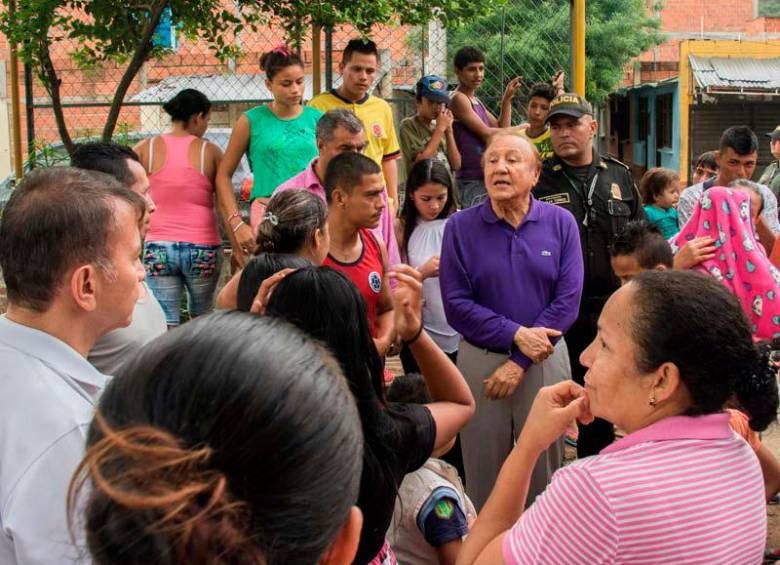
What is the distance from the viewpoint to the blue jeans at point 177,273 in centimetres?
493

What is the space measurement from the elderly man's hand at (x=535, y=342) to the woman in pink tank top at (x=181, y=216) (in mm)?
2049

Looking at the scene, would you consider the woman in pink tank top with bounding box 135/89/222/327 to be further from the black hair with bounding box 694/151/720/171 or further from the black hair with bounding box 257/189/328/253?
the black hair with bounding box 694/151/720/171

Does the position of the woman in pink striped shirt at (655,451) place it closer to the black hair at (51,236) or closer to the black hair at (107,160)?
the black hair at (51,236)

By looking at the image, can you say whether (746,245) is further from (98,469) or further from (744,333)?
(98,469)

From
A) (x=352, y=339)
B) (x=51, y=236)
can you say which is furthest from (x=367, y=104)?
(x=51, y=236)

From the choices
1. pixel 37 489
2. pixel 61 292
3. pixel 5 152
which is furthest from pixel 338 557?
pixel 5 152

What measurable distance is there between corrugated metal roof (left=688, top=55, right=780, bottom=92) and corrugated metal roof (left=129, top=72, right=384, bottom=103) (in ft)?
48.8

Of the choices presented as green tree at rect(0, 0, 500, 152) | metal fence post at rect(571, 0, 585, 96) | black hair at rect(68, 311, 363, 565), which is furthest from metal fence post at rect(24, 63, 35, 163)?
black hair at rect(68, 311, 363, 565)

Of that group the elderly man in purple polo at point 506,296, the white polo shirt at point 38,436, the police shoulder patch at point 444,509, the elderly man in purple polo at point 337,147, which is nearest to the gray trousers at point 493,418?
the elderly man in purple polo at point 506,296

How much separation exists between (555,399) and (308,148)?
3.29 m

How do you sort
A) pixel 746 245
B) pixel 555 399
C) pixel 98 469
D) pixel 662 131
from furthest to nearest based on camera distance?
1. pixel 662 131
2. pixel 746 245
3. pixel 555 399
4. pixel 98 469

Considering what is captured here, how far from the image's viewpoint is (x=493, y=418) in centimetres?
391

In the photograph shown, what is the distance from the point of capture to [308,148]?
5.03 meters

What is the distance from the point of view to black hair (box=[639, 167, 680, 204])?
677cm
